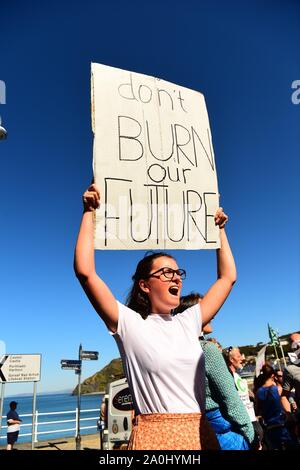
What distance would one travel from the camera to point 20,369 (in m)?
10.4

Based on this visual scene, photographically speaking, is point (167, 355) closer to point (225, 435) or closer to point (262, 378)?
point (225, 435)

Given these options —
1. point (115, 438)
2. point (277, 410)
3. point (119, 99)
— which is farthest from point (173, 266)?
point (115, 438)

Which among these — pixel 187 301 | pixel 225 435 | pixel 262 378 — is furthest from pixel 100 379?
pixel 225 435

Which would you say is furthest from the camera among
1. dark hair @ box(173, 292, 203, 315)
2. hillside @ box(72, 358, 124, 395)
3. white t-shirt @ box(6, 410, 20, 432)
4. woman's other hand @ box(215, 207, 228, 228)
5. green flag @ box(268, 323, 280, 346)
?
hillside @ box(72, 358, 124, 395)

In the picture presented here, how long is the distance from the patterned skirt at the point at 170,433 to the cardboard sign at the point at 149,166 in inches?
31.4

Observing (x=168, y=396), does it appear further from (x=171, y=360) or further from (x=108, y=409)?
(x=108, y=409)

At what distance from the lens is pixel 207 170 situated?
2.28 meters

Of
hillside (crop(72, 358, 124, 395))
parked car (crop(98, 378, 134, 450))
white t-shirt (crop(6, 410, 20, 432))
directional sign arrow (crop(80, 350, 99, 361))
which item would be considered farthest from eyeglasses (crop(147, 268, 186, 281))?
hillside (crop(72, 358, 124, 395))

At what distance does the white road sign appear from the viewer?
10.1 m

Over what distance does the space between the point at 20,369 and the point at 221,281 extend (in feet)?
33.0

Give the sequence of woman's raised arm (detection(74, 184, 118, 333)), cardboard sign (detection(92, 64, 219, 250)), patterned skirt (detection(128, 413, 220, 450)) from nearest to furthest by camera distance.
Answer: patterned skirt (detection(128, 413, 220, 450)) → woman's raised arm (detection(74, 184, 118, 333)) → cardboard sign (detection(92, 64, 219, 250))

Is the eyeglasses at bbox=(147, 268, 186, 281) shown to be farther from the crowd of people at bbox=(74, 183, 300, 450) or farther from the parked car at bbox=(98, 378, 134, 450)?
the parked car at bbox=(98, 378, 134, 450)

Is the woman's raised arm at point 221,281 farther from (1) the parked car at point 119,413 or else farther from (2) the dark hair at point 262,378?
(1) the parked car at point 119,413

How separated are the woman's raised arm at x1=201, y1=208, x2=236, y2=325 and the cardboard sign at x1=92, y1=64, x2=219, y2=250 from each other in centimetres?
6
